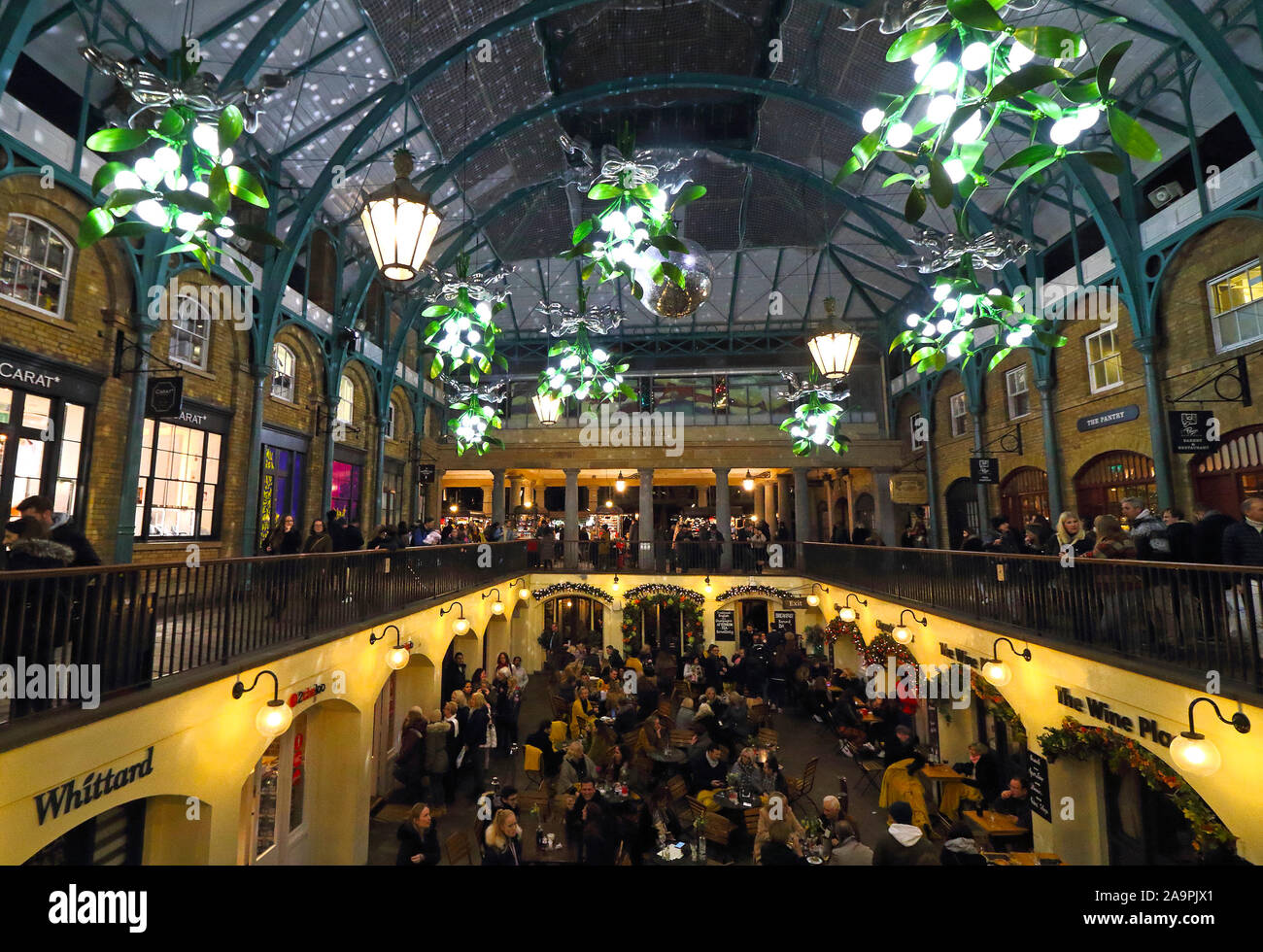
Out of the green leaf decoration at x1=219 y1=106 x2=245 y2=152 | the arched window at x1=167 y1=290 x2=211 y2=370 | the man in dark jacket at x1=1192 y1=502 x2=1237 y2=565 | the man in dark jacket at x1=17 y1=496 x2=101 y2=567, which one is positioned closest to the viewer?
the green leaf decoration at x1=219 y1=106 x2=245 y2=152

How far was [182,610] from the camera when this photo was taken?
20.2ft

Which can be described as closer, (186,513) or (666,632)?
(186,513)

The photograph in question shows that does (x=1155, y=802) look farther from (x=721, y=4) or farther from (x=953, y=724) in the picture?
(x=721, y=4)

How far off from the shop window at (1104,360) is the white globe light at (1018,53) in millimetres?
12167

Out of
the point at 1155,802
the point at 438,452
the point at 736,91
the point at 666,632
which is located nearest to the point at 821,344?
the point at 1155,802

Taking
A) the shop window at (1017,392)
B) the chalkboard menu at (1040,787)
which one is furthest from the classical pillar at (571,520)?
the chalkboard menu at (1040,787)

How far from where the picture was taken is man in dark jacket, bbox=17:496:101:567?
4312 mm

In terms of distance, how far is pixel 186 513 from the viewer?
34.1 ft

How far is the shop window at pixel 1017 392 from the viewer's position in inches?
554

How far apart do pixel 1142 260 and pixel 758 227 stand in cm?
938

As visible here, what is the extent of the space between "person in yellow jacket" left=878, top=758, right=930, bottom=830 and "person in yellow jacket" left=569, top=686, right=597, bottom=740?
4.86 meters

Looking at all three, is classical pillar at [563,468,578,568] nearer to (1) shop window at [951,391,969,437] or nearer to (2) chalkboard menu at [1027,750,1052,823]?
→ (1) shop window at [951,391,969,437]

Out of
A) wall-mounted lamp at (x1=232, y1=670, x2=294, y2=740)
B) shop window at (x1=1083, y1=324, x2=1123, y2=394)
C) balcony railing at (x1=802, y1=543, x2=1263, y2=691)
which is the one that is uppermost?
shop window at (x1=1083, y1=324, x2=1123, y2=394)

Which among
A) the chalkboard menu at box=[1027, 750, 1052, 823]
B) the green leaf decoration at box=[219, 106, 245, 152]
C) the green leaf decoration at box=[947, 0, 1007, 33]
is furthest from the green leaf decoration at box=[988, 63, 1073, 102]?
the chalkboard menu at box=[1027, 750, 1052, 823]
